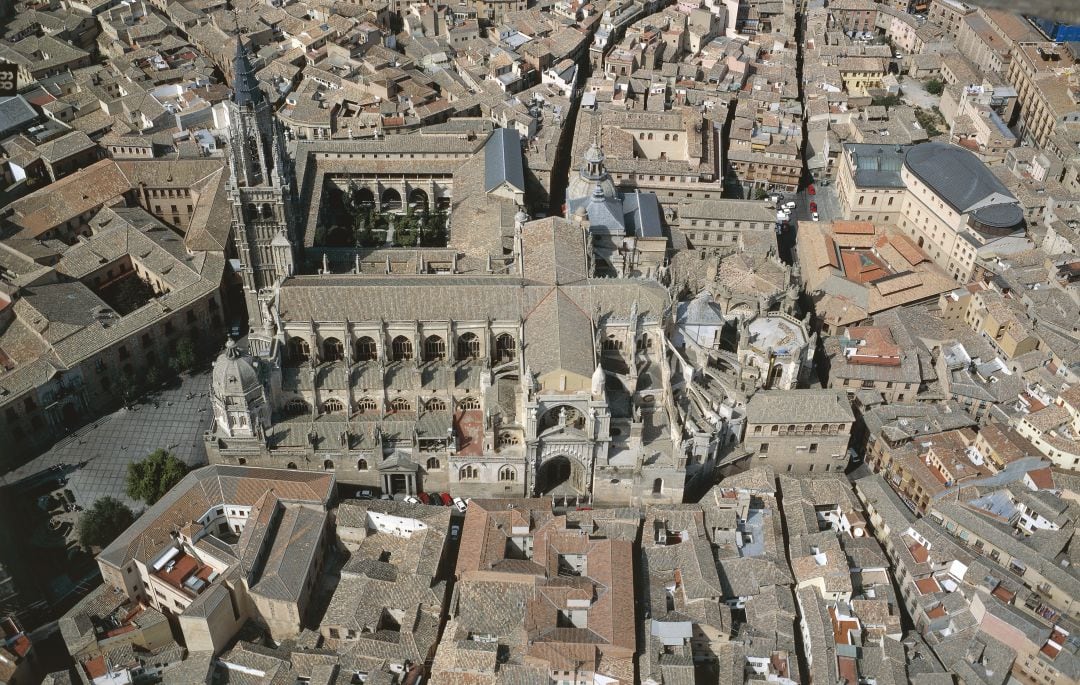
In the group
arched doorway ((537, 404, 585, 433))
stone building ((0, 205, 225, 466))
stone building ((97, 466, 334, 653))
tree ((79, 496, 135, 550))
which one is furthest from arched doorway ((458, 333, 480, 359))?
tree ((79, 496, 135, 550))

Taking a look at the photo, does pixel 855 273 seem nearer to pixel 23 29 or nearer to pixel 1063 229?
pixel 1063 229

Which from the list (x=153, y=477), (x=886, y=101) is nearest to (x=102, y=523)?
(x=153, y=477)

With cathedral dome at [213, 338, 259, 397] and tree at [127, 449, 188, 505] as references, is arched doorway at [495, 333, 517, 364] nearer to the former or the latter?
cathedral dome at [213, 338, 259, 397]

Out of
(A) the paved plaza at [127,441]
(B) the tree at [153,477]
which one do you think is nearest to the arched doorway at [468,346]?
(A) the paved plaza at [127,441]

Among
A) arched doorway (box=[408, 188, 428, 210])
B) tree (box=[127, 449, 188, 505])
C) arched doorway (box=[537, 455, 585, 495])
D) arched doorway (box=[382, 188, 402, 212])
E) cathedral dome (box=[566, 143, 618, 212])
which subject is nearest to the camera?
tree (box=[127, 449, 188, 505])

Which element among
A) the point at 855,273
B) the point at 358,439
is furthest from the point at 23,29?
the point at 855,273

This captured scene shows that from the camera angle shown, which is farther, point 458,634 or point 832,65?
point 832,65

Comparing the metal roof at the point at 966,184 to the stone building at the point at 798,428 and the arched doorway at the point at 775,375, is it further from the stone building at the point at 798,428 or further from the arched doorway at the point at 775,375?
the stone building at the point at 798,428
